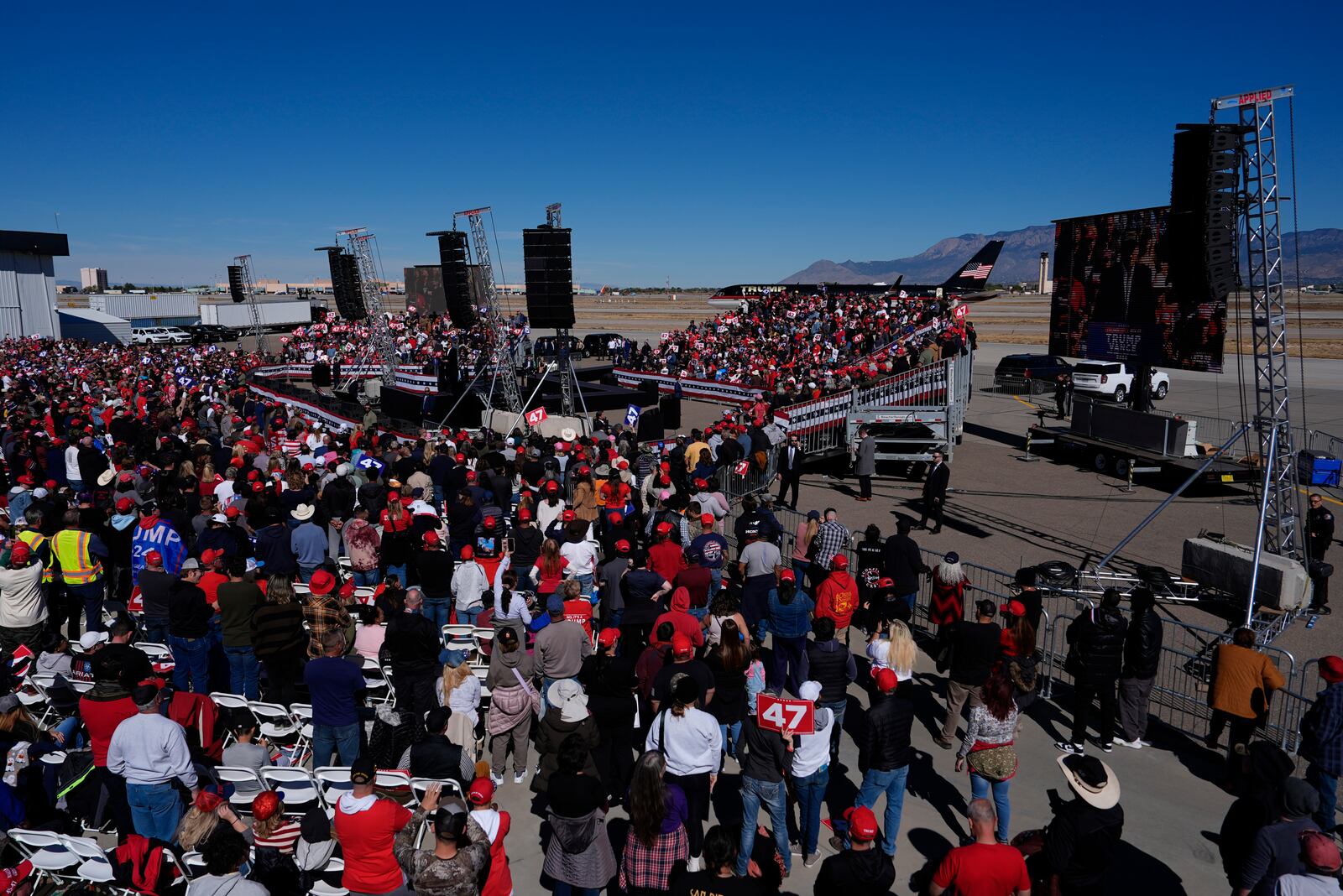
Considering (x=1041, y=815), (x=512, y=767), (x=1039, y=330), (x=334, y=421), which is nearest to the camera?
(x=1041, y=815)

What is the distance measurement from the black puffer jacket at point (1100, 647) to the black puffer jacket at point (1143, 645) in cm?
6

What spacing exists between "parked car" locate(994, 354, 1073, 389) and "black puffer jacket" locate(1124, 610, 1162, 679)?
27630 mm

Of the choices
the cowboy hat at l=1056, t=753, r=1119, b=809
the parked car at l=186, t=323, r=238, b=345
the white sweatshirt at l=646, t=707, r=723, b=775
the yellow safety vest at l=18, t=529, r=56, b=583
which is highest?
the parked car at l=186, t=323, r=238, b=345

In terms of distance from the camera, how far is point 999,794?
19.9ft

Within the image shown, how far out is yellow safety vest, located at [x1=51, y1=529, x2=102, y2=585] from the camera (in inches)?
372

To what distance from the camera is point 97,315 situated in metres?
67.3

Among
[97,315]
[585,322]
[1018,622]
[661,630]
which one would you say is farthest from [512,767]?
[585,322]

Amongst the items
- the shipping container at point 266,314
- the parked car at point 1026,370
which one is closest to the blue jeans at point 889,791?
the parked car at point 1026,370

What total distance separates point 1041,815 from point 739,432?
1045cm

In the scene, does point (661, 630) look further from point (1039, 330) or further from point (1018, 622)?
point (1039, 330)

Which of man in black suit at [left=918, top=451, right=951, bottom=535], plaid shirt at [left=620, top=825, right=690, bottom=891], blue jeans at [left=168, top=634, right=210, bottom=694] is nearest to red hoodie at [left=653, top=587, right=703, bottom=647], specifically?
plaid shirt at [left=620, top=825, right=690, bottom=891]

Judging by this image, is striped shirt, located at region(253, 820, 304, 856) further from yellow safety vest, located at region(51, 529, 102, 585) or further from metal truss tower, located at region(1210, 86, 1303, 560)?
metal truss tower, located at region(1210, 86, 1303, 560)

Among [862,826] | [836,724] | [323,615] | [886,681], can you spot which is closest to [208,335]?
[323,615]

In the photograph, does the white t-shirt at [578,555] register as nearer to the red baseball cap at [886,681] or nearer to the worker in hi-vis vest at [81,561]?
the red baseball cap at [886,681]
